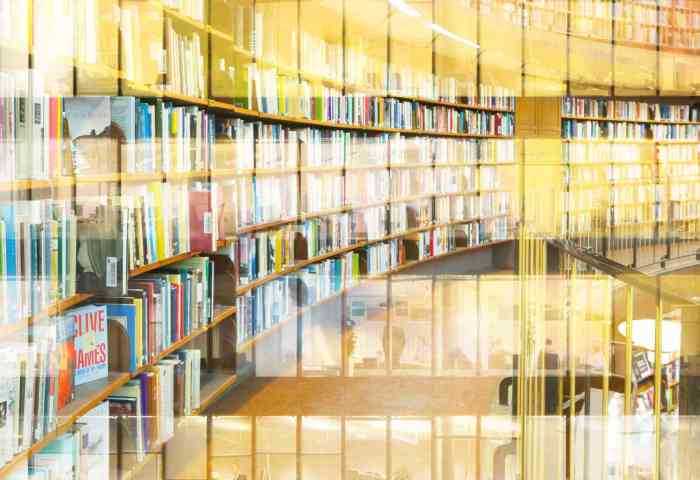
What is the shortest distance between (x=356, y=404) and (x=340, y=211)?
3.17ft

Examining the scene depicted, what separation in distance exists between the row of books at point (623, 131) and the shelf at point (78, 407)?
4.18 m

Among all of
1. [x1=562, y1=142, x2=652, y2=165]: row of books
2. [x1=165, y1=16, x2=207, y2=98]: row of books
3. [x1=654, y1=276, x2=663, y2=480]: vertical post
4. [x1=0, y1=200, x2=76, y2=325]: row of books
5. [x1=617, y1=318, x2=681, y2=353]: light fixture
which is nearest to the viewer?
[x1=654, y1=276, x2=663, y2=480]: vertical post

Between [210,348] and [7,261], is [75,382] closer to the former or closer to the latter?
[7,261]

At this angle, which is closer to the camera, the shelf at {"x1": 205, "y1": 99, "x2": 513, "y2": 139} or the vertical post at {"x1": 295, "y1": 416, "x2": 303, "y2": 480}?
the shelf at {"x1": 205, "y1": 99, "x2": 513, "y2": 139}

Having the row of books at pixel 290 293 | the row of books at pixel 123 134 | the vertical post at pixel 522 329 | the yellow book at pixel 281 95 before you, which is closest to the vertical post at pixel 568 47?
the vertical post at pixel 522 329

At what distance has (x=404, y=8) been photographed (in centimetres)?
459

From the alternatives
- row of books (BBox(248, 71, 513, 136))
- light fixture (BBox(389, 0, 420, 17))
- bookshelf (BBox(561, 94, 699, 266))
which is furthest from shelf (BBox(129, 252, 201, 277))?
bookshelf (BBox(561, 94, 699, 266))

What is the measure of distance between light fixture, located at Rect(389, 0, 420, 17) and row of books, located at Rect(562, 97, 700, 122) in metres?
1.57

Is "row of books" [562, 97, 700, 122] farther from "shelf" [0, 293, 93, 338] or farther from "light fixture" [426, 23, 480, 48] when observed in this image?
"shelf" [0, 293, 93, 338]

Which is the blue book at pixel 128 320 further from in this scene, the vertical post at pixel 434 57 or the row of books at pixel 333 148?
the vertical post at pixel 434 57

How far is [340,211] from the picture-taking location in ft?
13.3

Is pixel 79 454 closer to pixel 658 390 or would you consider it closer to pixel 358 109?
pixel 658 390

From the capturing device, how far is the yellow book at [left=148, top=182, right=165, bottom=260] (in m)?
2.47

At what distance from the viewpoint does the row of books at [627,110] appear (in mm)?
5852
